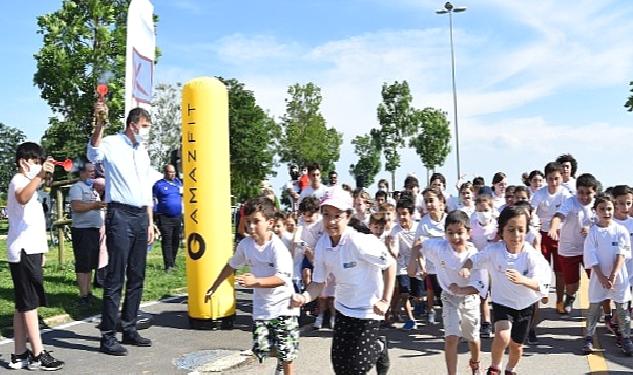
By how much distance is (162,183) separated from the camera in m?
11.3

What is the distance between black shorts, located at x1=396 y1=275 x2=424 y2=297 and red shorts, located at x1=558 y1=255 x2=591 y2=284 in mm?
1793

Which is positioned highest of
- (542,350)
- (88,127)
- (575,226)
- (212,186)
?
(88,127)

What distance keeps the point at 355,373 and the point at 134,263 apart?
311cm

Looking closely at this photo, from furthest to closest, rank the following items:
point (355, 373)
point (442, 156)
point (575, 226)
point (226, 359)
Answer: point (442, 156), point (575, 226), point (226, 359), point (355, 373)

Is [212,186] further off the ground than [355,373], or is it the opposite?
[212,186]

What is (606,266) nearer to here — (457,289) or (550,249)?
(550,249)

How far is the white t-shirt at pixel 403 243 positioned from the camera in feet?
25.8

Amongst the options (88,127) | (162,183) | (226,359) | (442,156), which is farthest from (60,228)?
(442,156)

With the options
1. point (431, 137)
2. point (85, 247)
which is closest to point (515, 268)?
point (85, 247)

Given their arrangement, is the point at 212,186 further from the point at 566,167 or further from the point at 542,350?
the point at 566,167

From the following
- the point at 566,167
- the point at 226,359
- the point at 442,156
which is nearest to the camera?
the point at 226,359

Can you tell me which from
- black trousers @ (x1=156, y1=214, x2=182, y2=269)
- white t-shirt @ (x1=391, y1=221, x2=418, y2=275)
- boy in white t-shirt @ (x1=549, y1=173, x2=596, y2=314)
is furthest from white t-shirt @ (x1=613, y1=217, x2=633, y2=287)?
black trousers @ (x1=156, y1=214, x2=182, y2=269)

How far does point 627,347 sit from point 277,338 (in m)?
3.60

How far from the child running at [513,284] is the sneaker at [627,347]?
68.0 inches
